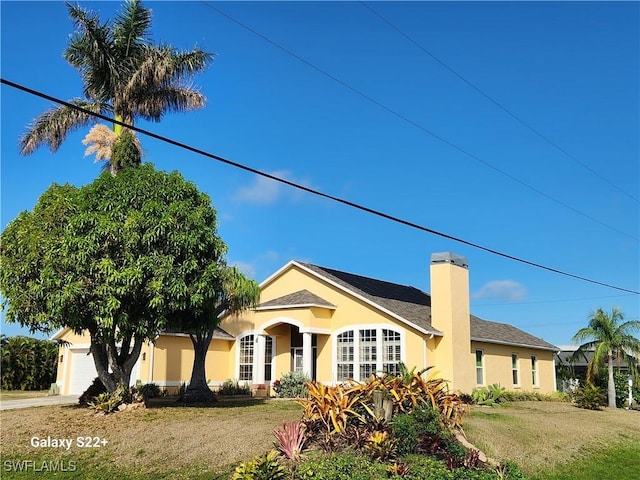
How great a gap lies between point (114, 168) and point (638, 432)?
20.0 m

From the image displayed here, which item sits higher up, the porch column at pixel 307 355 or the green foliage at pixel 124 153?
the green foliage at pixel 124 153

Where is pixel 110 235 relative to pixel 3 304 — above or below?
above

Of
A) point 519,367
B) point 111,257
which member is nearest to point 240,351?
point 111,257

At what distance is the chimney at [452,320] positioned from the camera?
26516 mm

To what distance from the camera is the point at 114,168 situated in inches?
896

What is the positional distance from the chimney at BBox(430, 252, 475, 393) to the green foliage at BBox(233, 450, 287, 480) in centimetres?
1560

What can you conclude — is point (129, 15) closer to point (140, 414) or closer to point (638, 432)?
point (140, 414)

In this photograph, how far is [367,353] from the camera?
2728cm

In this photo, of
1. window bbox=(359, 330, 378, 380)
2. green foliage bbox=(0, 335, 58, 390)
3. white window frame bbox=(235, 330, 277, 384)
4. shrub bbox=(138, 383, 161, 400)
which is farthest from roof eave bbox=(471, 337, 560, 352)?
green foliage bbox=(0, 335, 58, 390)

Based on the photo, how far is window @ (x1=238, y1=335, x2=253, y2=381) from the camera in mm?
30625

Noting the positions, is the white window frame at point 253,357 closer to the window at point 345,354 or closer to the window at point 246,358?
the window at point 246,358

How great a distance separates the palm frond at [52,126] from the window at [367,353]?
1428 centimetres

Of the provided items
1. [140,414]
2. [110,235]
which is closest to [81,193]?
[110,235]

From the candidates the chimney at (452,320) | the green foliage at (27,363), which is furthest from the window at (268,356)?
the green foliage at (27,363)
